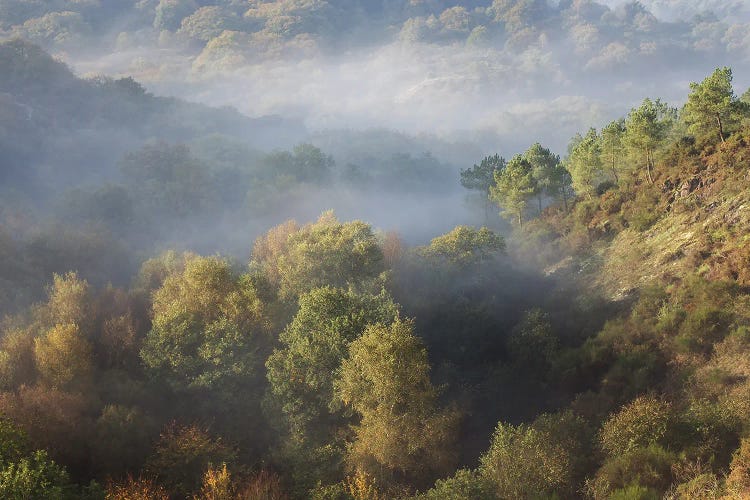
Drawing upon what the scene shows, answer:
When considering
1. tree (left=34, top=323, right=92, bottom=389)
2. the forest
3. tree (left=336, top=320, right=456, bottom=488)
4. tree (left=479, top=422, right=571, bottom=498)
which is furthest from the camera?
tree (left=34, top=323, right=92, bottom=389)

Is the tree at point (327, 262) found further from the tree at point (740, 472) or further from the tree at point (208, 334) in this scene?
the tree at point (740, 472)

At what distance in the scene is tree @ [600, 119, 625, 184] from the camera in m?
69.4

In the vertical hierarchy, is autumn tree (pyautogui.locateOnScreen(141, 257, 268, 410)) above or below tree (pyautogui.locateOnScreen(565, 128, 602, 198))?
below

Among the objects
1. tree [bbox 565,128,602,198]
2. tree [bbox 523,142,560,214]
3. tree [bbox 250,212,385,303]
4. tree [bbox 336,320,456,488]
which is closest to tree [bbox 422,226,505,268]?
tree [bbox 250,212,385,303]

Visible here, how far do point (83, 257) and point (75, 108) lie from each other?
93.7m

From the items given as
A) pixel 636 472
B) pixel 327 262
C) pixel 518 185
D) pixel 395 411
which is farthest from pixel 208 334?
pixel 518 185

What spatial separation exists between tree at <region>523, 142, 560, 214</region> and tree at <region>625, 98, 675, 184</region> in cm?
1919

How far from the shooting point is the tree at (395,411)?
3341 cm

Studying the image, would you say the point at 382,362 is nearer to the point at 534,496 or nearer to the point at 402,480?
the point at 402,480

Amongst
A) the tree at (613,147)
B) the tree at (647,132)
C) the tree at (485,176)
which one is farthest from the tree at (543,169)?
the tree at (485,176)

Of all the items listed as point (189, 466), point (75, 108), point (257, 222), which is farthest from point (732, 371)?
point (75, 108)

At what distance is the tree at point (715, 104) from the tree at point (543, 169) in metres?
27.6

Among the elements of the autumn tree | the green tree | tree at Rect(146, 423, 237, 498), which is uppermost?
the autumn tree

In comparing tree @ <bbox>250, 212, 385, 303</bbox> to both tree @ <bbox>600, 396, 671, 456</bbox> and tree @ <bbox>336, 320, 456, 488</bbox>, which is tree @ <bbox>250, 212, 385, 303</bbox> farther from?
tree @ <bbox>600, 396, 671, 456</bbox>
